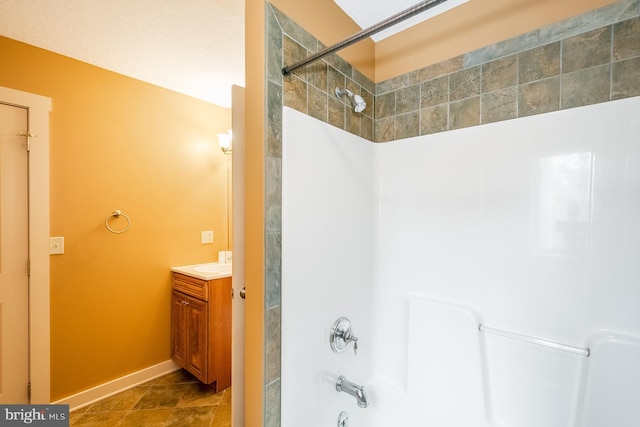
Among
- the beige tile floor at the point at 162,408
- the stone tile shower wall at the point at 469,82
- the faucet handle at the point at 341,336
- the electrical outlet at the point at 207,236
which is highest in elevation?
the stone tile shower wall at the point at 469,82

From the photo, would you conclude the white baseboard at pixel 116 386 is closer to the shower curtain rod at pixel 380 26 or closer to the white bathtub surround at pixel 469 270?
the white bathtub surround at pixel 469 270

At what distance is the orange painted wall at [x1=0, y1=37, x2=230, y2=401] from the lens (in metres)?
1.89

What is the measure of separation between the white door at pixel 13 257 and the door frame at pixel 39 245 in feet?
0.15

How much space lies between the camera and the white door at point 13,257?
1722 millimetres

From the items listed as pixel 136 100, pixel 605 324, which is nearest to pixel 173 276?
pixel 136 100

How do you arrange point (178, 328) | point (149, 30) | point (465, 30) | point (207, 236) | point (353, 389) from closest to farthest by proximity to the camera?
point (353, 389) → point (465, 30) → point (149, 30) → point (178, 328) → point (207, 236)

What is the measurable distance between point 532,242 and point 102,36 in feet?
9.24

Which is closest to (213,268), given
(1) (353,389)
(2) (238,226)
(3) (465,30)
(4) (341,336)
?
(2) (238,226)

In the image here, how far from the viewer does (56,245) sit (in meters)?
1.89

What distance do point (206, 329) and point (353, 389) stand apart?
1.37 metres

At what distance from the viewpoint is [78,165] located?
197cm

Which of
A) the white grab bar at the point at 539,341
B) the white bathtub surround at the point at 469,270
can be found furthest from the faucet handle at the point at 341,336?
the white grab bar at the point at 539,341

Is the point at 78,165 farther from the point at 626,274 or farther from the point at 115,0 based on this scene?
the point at 626,274

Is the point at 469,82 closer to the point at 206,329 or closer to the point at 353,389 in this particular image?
the point at 353,389
